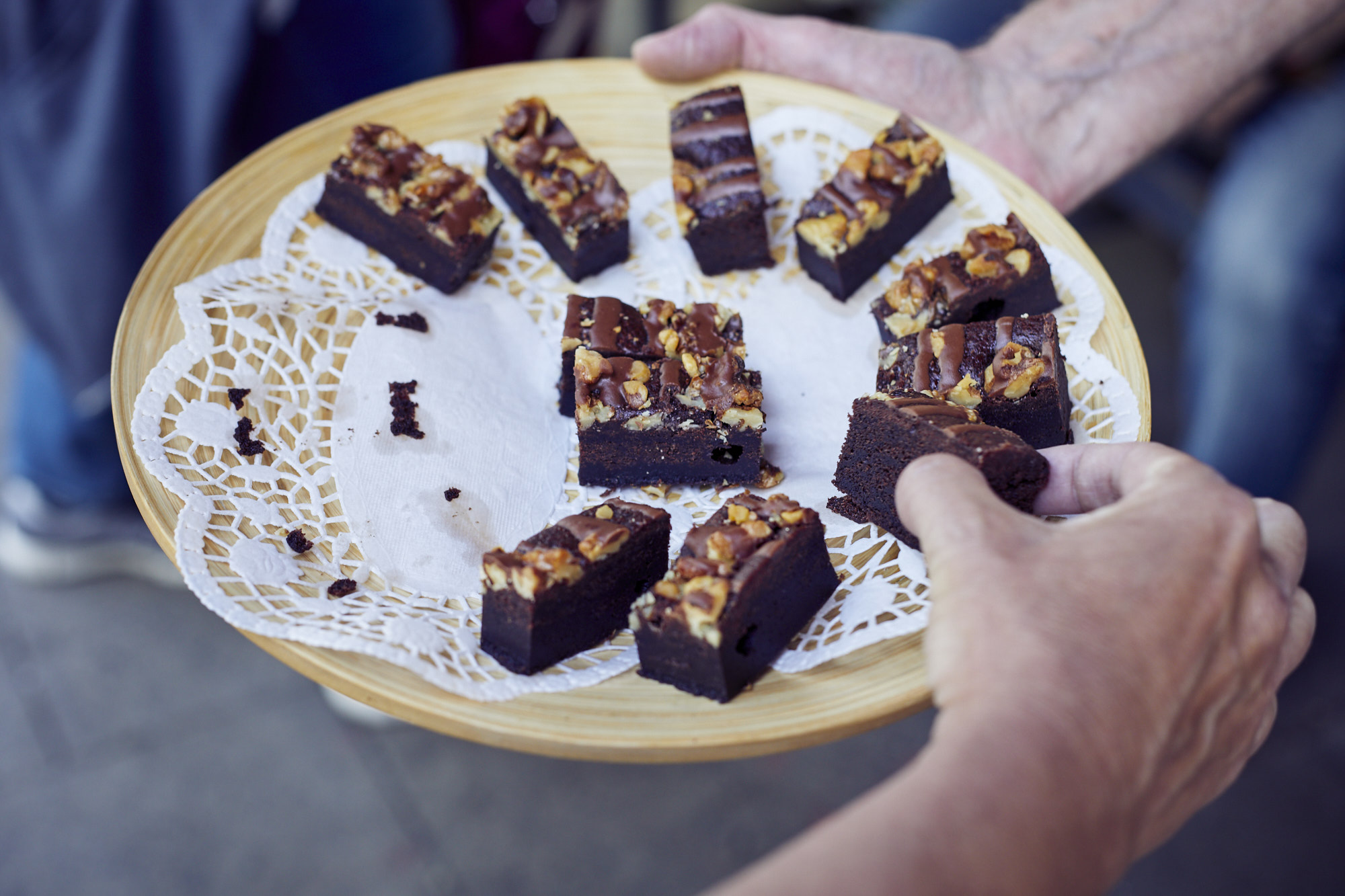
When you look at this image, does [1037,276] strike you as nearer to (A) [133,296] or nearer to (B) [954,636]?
(B) [954,636]

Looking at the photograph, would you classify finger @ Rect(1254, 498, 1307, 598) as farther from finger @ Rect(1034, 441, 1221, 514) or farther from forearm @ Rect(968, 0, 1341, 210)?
forearm @ Rect(968, 0, 1341, 210)

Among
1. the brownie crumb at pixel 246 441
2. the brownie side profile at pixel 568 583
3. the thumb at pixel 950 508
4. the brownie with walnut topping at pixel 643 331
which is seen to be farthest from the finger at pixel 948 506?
the brownie crumb at pixel 246 441

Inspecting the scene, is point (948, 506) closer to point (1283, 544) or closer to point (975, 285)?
point (1283, 544)

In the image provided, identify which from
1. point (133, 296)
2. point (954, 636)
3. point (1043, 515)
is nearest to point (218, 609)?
point (133, 296)

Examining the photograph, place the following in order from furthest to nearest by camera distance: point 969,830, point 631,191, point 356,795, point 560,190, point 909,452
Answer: point 356,795 < point 631,191 < point 560,190 < point 909,452 < point 969,830

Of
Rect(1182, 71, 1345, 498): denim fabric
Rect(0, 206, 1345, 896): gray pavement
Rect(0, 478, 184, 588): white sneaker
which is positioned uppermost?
Rect(1182, 71, 1345, 498): denim fabric

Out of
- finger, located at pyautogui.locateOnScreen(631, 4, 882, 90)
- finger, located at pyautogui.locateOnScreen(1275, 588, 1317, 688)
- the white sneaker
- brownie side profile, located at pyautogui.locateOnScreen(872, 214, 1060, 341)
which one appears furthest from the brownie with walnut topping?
the white sneaker

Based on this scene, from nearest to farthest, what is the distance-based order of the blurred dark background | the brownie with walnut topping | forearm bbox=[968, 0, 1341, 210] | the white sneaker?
1. the brownie with walnut topping
2. forearm bbox=[968, 0, 1341, 210]
3. the blurred dark background
4. the white sneaker

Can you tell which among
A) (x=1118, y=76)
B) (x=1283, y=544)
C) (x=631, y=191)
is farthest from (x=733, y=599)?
(x=1118, y=76)
